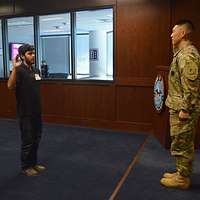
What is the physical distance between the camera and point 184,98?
2.56 m

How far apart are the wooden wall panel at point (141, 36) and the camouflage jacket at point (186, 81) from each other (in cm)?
203

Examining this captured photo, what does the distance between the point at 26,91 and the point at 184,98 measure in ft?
5.24

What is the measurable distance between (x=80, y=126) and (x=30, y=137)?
2369mm

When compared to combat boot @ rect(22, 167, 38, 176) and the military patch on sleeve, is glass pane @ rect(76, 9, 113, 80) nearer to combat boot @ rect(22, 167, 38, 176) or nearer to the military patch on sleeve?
combat boot @ rect(22, 167, 38, 176)

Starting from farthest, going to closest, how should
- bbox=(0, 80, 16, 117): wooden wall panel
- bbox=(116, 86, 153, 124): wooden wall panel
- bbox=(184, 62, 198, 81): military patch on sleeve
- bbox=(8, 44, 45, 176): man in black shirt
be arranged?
bbox=(0, 80, 16, 117): wooden wall panel → bbox=(116, 86, 153, 124): wooden wall panel → bbox=(8, 44, 45, 176): man in black shirt → bbox=(184, 62, 198, 81): military patch on sleeve

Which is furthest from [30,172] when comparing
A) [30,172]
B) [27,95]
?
[27,95]

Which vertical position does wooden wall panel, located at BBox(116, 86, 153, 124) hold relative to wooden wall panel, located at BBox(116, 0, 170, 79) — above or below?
below

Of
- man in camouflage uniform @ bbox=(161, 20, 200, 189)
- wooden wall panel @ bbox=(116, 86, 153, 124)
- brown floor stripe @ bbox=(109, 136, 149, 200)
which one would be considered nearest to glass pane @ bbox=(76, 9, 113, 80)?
wooden wall panel @ bbox=(116, 86, 153, 124)

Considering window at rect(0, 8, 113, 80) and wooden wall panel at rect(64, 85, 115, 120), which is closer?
wooden wall panel at rect(64, 85, 115, 120)

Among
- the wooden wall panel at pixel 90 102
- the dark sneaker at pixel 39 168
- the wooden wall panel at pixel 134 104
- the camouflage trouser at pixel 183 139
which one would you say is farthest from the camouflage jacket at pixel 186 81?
the wooden wall panel at pixel 90 102

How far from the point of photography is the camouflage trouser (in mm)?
2648

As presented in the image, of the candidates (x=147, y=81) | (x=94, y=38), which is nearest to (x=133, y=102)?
(x=147, y=81)

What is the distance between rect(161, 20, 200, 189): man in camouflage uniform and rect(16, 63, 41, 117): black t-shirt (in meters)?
1.41

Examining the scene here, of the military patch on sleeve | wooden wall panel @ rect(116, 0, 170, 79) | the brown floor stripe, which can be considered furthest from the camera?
wooden wall panel @ rect(116, 0, 170, 79)
